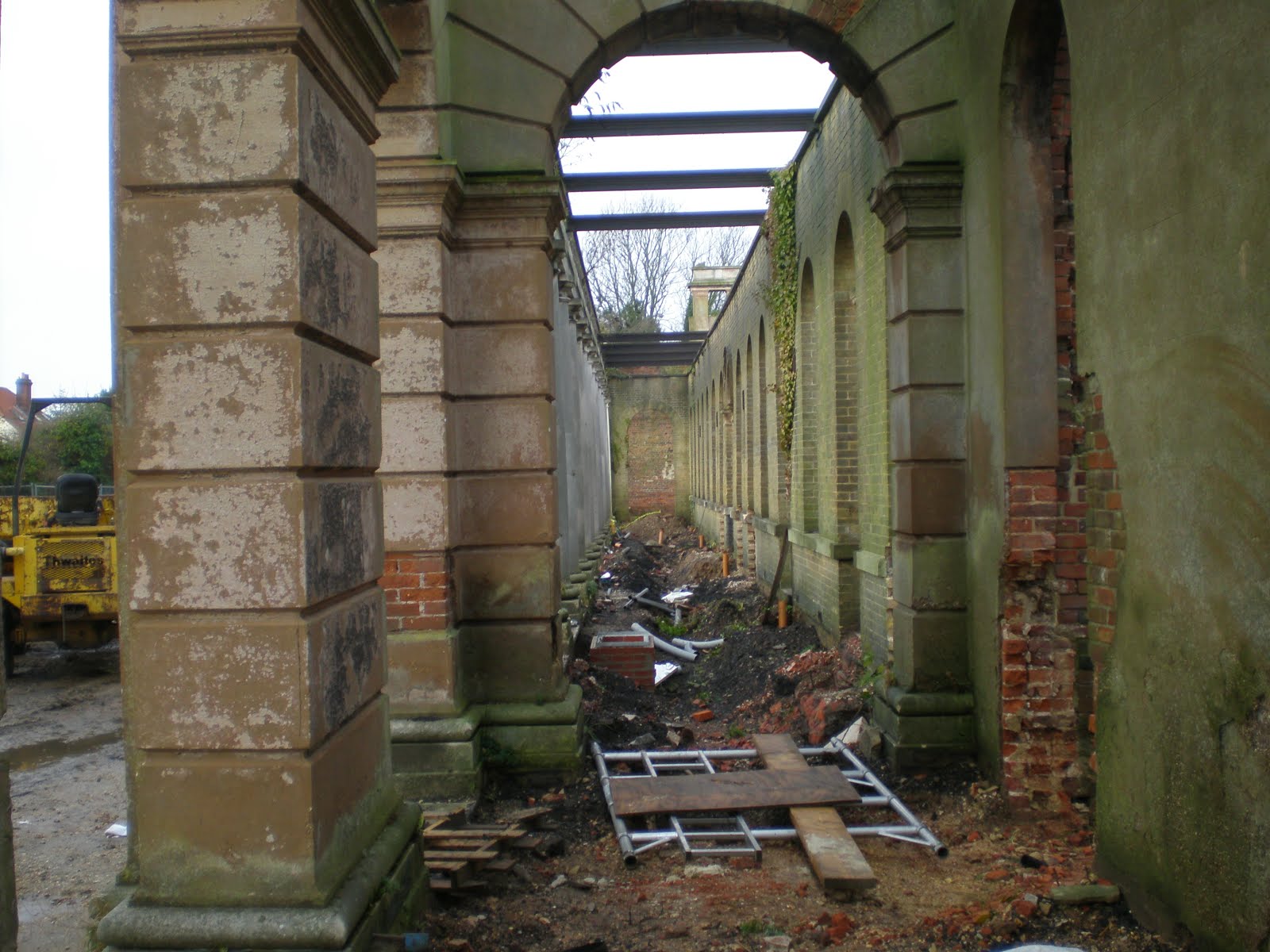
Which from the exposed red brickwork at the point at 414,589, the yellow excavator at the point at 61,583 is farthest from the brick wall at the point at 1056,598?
the yellow excavator at the point at 61,583

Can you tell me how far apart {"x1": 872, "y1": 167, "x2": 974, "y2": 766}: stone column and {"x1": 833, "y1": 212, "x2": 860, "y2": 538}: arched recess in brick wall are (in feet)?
10.1

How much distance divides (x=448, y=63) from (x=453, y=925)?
15.9ft

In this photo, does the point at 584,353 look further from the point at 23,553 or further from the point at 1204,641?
the point at 1204,641

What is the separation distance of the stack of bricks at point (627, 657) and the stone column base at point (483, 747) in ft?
11.7

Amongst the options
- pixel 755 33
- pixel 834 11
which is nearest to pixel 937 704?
pixel 834 11

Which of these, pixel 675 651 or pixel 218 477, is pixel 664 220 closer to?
pixel 675 651

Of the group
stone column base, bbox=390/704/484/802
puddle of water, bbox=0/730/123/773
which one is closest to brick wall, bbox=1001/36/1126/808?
stone column base, bbox=390/704/484/802

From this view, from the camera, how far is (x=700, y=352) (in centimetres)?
2773

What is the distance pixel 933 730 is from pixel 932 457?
1744mm

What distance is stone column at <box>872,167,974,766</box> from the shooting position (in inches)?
241

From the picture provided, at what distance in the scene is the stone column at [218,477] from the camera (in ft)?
10.1

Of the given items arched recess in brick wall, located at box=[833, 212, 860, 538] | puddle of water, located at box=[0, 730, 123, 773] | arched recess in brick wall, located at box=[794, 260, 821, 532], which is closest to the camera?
puddle of water, located at box=[0, 730, 123, 773]

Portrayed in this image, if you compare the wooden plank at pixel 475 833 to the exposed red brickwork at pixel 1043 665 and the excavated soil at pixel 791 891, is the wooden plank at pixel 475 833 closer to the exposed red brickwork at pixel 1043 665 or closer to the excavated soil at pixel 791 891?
the excavated soil at pixel 791 891

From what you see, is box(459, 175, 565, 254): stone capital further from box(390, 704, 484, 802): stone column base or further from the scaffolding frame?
the scaffolding frame
